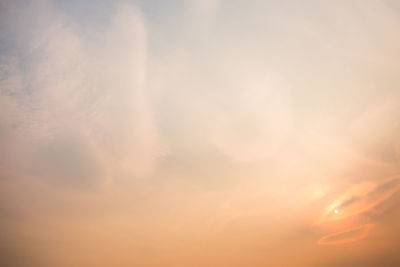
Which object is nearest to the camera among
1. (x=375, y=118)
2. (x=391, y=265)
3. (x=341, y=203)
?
(x=375, y=118)

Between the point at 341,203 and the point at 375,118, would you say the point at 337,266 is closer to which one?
the point at 341,203

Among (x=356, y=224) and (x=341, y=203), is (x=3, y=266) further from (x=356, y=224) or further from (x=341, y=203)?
(x=356, y=224)

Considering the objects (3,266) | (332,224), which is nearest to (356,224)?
(332,224)

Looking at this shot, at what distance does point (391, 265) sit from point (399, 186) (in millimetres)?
17298

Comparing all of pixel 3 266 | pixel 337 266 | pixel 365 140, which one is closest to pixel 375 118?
pixel 365 140

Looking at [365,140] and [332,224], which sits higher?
[365,140]

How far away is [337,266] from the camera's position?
98.1 feet

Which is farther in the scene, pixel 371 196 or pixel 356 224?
pixel 356 224

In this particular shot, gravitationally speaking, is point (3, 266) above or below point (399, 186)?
below

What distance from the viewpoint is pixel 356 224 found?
24578mm

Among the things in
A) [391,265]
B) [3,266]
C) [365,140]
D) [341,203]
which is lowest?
[391,265]

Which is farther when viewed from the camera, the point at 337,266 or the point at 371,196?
the point at 337,266

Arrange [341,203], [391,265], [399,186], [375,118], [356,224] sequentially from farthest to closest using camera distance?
1. [391,265]
2. [356,224]
3. [341,203]
4. [399,186]
5. [375,118]

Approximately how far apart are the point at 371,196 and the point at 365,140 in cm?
824
